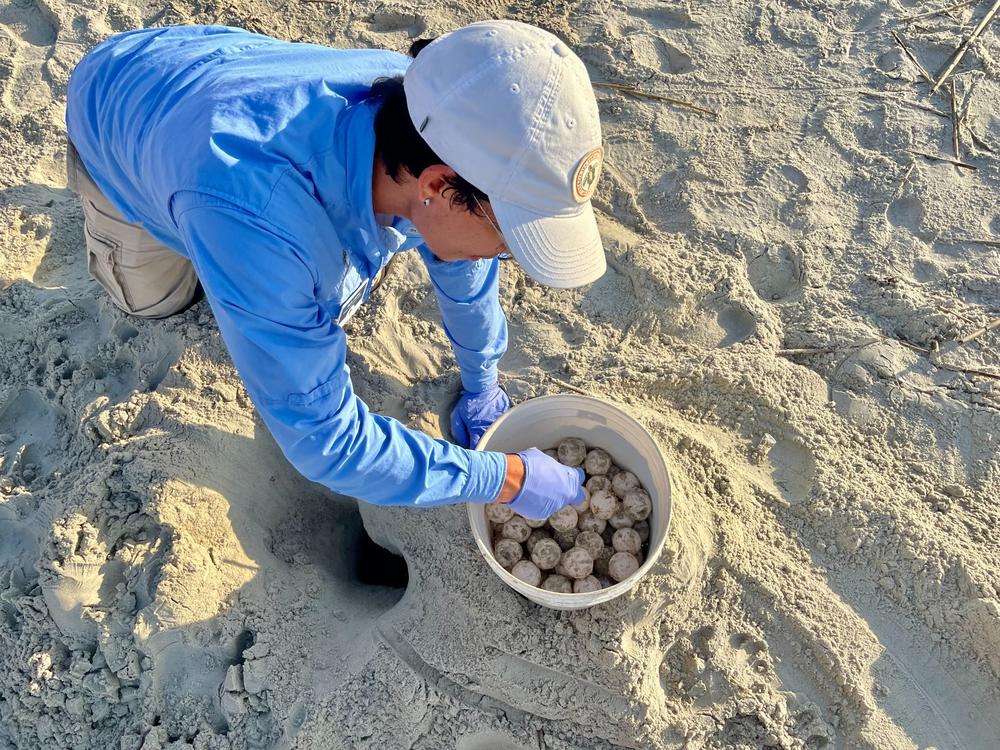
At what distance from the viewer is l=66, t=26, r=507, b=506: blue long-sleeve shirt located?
1.36 meters

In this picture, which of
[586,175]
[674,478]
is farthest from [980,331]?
[586,175]

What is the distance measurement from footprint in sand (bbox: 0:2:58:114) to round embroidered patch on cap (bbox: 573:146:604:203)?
311cm

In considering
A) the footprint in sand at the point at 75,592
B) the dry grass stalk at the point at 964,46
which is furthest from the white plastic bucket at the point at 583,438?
the dry grass stalk at the point at 964,46

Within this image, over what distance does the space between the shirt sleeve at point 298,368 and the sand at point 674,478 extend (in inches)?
23.0

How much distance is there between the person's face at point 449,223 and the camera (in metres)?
1.35

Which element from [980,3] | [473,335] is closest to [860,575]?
[473,335]

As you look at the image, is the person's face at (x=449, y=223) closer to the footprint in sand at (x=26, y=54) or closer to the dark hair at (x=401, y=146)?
the dark hair at (x=401, y=146)

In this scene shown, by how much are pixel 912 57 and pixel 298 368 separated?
331cm

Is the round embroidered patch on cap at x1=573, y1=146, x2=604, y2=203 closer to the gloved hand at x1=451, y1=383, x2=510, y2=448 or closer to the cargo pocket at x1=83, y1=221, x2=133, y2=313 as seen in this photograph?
the gloved hand at x1=451, y1=383, x2=510, y2=448

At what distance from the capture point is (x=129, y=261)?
2.27 m

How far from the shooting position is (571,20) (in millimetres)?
3525

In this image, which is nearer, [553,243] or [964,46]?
[553,243]

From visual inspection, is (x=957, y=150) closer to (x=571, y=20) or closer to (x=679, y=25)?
(x=679, y=25)

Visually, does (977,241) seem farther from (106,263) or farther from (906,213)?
(106,263)
